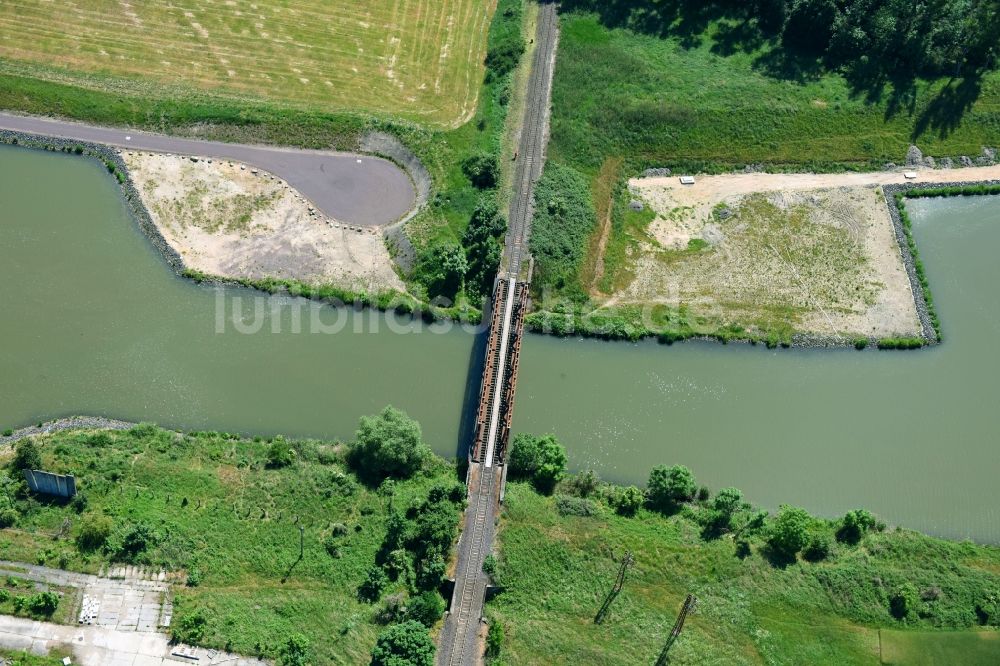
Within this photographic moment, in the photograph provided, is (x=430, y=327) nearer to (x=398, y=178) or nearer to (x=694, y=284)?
(x=398, y=178)

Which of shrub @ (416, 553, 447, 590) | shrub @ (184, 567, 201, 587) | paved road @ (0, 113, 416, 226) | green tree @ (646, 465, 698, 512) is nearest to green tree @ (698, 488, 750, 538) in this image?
green tree @ (646, 465, 698, 512)

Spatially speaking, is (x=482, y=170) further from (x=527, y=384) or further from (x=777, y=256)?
(x=777, y=256)

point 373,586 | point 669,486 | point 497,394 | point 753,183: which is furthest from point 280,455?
point 753,183

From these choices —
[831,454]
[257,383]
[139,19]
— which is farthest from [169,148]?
[831,454]

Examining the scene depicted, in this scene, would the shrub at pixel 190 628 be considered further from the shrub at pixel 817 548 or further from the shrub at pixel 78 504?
the shrub at pixel 817 548

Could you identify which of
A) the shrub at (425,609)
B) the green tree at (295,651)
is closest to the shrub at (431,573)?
the shrub at (425,609)

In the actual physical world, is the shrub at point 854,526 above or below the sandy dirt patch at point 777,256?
below
